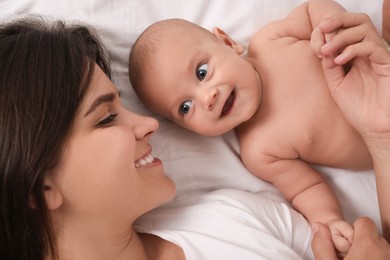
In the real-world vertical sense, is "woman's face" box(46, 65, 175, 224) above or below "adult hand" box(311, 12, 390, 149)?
below

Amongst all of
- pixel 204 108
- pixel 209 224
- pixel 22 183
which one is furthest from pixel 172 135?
pixel 22 183

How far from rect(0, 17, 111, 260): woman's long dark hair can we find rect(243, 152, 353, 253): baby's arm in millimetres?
599

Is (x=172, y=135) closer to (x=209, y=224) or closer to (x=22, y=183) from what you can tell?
(x=209, y=224)

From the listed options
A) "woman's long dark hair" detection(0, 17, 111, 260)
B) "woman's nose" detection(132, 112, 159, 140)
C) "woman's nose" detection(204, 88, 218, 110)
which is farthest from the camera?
"woman's nose" detection(204, 88, 218, 110)

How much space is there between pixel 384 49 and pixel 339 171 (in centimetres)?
43

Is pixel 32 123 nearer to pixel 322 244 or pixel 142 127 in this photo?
pixel 142 127

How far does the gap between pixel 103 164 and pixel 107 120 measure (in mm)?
111

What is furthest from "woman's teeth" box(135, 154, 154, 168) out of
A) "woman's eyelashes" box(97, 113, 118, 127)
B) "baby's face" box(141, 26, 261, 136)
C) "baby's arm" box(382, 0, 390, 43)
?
"baby's arm" box(382, 0, 390, 43)

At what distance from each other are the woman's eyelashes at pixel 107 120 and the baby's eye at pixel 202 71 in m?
0.29

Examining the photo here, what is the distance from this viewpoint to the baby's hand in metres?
1.16

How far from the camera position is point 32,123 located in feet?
3.24

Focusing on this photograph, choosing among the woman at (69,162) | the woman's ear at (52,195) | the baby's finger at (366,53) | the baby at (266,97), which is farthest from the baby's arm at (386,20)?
the woman's ear at (52,195)

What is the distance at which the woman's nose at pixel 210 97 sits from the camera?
4.06 ft

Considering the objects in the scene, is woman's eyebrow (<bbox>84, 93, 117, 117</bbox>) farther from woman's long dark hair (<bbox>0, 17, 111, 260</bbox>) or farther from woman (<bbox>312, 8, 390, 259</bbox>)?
woman (<bbox>312, 8, 390, 259</bbox>)
